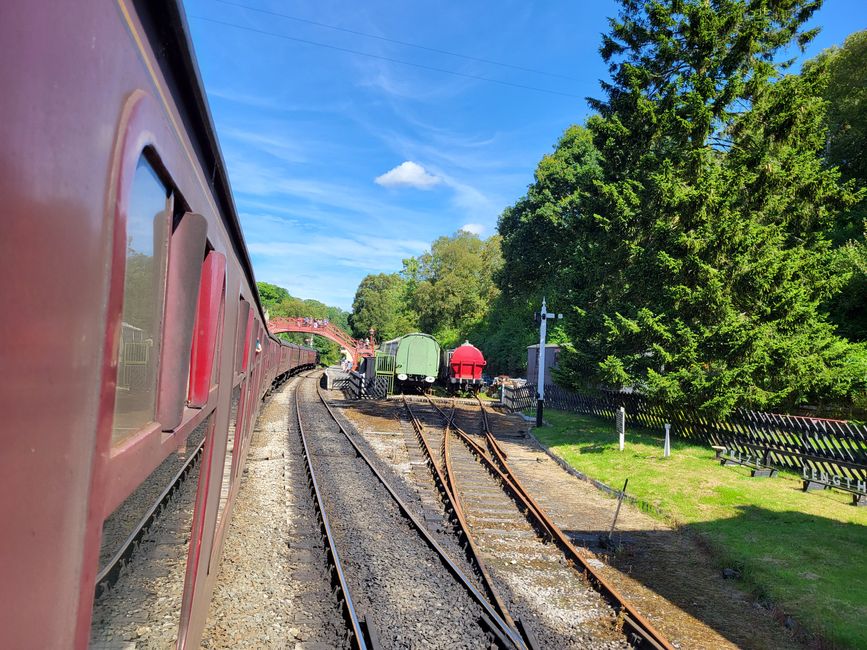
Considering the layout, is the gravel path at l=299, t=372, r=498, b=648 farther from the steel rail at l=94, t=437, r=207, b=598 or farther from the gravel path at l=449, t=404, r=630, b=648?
the steel rail at l=94, t=437, r=207, b=598

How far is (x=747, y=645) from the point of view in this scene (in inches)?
237

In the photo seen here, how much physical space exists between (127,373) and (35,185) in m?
0.70

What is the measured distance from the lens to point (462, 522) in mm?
8789

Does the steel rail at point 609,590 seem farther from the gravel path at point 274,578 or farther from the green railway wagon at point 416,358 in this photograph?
the green railway wagon at point 416,358

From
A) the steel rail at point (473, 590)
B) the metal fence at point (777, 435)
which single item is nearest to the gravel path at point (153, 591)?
the steel rail at point (473, 590)

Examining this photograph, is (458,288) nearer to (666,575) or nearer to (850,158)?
(850,158)

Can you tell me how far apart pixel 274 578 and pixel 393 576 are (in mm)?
1378

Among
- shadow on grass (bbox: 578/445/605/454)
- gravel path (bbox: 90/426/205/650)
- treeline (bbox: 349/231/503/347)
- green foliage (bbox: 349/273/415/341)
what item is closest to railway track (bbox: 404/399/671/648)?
shadow on grass (bbox: 578/445/605/454)

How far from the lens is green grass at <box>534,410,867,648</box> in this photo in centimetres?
692

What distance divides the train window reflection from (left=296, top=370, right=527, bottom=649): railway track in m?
4.29

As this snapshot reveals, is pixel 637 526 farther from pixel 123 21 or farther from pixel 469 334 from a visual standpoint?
pixel 469 334

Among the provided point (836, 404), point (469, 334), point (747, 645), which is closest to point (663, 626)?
point (747, 645)

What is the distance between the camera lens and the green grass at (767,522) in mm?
6918

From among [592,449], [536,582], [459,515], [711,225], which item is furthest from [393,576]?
[711,225]
